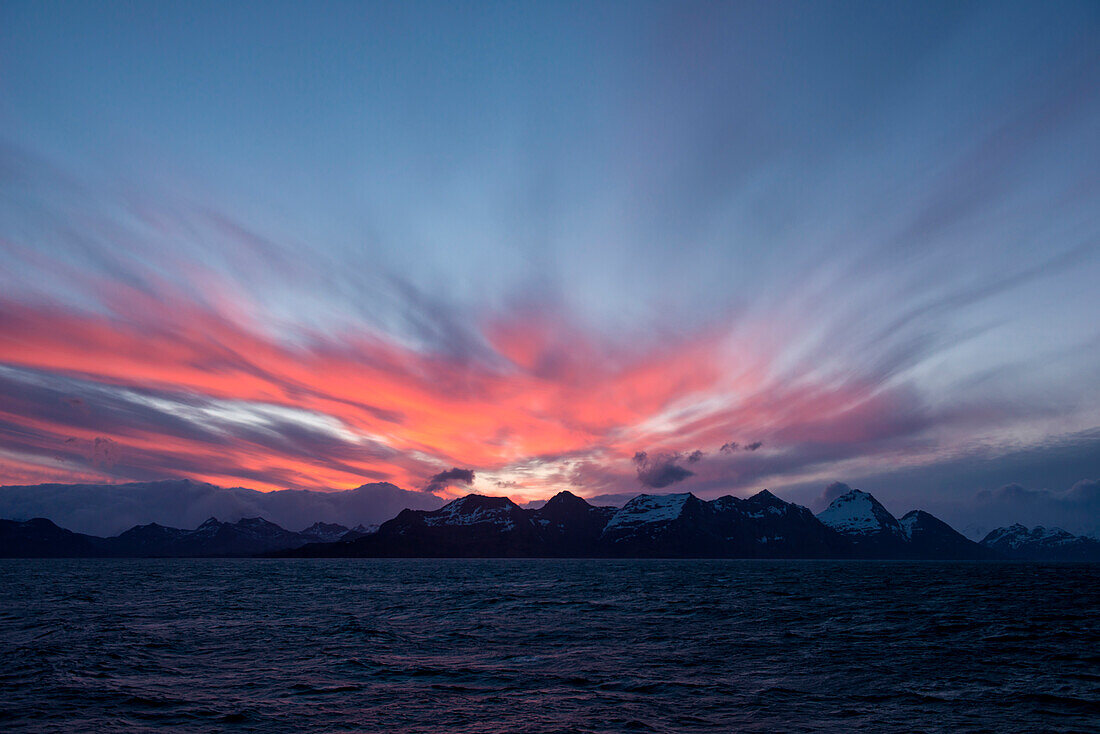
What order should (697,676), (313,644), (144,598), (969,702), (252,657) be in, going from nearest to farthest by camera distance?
(969,702)
(697,676)
(252,657)
(313,644)
(144,598)

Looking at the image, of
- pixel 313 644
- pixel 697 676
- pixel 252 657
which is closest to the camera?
pixel 697 676

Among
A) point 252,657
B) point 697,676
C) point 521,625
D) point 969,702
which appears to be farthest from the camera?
point 521,625

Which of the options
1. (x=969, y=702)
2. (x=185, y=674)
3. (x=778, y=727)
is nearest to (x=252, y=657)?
(x=185, y=674)

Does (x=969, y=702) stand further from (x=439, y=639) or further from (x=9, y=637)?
(x=9, y=637)

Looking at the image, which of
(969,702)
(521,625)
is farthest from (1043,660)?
(521,625)

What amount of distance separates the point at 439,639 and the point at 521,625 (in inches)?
384

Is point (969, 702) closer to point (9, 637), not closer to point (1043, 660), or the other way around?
point (1043, 660)

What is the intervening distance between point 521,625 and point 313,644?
1727cm

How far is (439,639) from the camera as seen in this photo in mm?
44281

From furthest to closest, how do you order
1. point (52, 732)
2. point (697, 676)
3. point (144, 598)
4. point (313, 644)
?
point (144, 598)
point (313, 644)
point (697, 676)
point (52, 732)

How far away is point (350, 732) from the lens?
2225cm

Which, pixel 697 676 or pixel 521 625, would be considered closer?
pixel 697 676

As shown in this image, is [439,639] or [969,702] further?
[439,639]

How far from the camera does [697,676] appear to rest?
104ft
